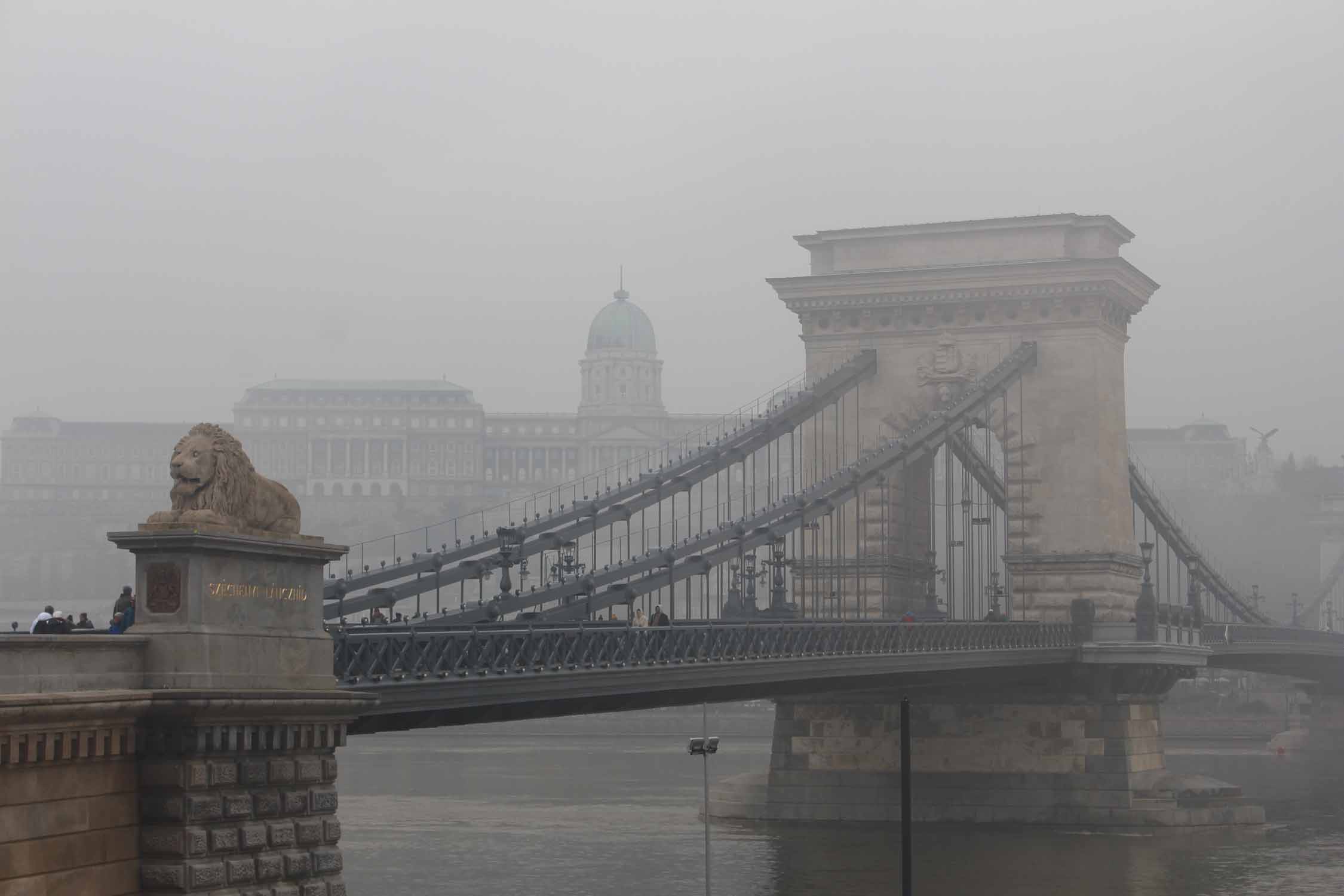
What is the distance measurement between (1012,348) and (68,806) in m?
47.5

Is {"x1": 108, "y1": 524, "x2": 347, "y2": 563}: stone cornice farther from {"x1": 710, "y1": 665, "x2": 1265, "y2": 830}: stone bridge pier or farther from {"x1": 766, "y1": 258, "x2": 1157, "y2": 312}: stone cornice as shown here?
{"x1": 766, "y1": 258, "x2": 1157, "y2": 312}: stone cornice

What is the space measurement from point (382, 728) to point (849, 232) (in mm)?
40383

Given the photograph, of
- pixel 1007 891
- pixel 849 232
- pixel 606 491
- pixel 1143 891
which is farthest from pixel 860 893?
pixel 849 232

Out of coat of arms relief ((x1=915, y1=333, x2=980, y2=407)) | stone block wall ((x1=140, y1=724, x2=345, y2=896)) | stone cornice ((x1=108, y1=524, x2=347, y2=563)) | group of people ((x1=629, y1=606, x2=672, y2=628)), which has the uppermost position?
coat of arms relief ((x1=915, y1=333, x2=980, y2=407))

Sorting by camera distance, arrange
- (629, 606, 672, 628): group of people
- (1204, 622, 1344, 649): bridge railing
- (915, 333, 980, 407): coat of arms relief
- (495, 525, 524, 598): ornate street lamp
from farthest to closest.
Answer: (1204, 622, 1344, 649): bridge railing → (915, 333, 980, 407): coat of arms relief → (629, 606, 672, 628): group of people → (495, 525, 524, 598): ornate street lamp

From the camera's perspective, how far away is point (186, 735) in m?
25.5

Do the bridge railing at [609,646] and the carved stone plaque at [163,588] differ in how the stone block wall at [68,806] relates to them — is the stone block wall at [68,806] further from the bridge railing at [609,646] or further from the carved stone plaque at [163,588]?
the bridge railing at [609,646]

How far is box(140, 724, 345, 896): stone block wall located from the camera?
82.8 feet

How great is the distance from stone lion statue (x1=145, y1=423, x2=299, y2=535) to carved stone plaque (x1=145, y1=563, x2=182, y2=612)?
600mm

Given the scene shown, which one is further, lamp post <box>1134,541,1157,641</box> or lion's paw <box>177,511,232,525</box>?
lamp post <box>1134,541,1157,641</box>

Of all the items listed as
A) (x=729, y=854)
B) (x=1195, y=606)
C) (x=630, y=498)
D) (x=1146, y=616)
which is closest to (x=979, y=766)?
(x=1146, y=616)

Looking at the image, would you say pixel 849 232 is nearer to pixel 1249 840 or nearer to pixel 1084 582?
pixel 1084 582

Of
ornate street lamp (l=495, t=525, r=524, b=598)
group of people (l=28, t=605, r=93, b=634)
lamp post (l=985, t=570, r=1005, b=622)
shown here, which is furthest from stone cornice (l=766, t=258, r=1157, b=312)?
group of people (l=28, t=605, r=93, b=634)

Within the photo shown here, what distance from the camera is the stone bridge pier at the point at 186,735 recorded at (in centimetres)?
2367
